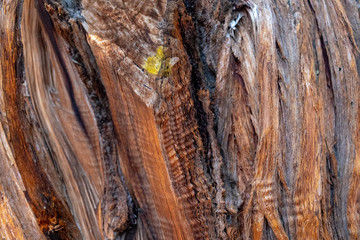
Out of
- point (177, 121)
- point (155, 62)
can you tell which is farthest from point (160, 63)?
point (177, 121)

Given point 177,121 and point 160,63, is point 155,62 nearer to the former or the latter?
point 160,63

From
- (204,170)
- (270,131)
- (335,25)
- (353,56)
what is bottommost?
(204,170)

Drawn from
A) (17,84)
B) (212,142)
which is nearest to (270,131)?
(212,142)

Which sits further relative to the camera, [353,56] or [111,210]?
[353,56]

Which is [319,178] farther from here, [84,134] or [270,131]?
[84,134]

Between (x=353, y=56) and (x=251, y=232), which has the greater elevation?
(x=353, y=56)
